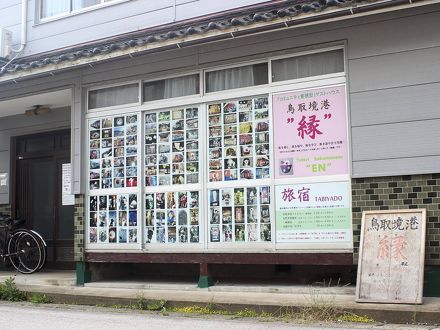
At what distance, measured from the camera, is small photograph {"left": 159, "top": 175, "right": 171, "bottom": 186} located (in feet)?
27.2

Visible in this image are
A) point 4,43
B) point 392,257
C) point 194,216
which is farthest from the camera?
point 4,43

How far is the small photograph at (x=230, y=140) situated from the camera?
7.85 metres

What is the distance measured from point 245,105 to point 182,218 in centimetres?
194

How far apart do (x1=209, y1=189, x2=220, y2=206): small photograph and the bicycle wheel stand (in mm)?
3868

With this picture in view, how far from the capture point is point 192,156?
26.8 ft

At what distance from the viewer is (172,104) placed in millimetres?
8320

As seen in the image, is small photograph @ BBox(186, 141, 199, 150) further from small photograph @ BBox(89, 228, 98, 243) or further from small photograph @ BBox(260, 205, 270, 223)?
small photograph @ BBox(89, 228, 98, 243)

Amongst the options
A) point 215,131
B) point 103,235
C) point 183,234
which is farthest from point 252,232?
point 103,235

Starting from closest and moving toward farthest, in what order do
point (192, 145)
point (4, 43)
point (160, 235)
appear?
point (192, 145)
point (160, 235)
point (4, 43)

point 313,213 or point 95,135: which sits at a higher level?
point 95,135

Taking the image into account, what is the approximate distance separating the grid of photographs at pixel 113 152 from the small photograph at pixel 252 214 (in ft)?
6.49

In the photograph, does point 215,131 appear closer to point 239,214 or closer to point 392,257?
point 239,214

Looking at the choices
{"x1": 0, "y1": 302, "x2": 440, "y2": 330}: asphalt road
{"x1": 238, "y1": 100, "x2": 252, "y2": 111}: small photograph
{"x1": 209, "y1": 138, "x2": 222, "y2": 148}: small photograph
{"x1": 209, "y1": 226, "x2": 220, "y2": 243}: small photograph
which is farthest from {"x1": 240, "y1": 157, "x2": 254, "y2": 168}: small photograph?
{"x1": 0, "y1": 302, "x2": 440, "y2": 330}: asphalt road

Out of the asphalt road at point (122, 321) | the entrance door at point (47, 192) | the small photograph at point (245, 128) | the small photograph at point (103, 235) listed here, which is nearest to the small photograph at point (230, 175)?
the small photograph at point (245, 128)
